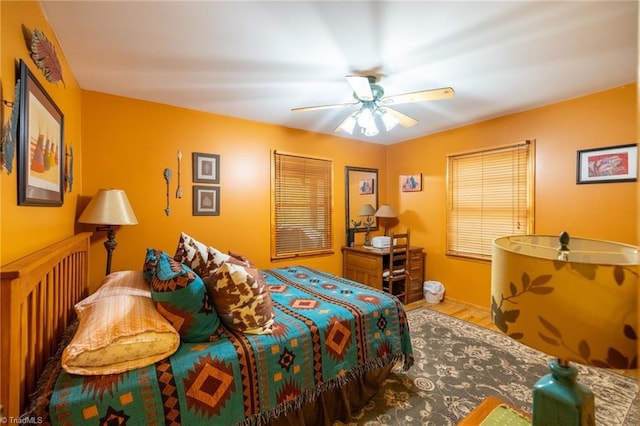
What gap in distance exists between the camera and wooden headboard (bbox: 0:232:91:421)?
0.87 metres

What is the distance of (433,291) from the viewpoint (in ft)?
12.5

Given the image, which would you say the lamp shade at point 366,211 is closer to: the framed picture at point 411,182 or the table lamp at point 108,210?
the framed picture at point 411,182

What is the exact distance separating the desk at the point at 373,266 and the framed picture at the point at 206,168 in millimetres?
2052

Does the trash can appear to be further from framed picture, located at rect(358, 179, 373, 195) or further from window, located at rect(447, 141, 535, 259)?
framed picture, located at rect(358, 179, 373, 195)

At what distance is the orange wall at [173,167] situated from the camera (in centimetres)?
261

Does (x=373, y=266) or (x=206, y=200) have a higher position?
(x=206, y=200)

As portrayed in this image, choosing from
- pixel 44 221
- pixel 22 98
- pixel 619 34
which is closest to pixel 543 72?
pixel 619 34

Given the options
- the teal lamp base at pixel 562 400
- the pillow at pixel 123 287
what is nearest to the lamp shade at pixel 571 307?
the teal lamp base at pixel 562 400

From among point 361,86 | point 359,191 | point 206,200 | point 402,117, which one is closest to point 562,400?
point 361,86

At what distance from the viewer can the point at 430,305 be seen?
3.72 m

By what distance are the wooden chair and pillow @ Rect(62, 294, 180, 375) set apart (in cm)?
271

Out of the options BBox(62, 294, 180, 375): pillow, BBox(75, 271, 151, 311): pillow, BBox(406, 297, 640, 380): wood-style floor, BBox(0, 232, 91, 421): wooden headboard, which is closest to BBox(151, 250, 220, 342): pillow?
BBox(62, 294, 180, 375): pillow

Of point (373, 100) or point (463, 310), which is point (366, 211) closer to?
point (463, 310)

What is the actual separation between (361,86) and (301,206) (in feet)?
6.61
